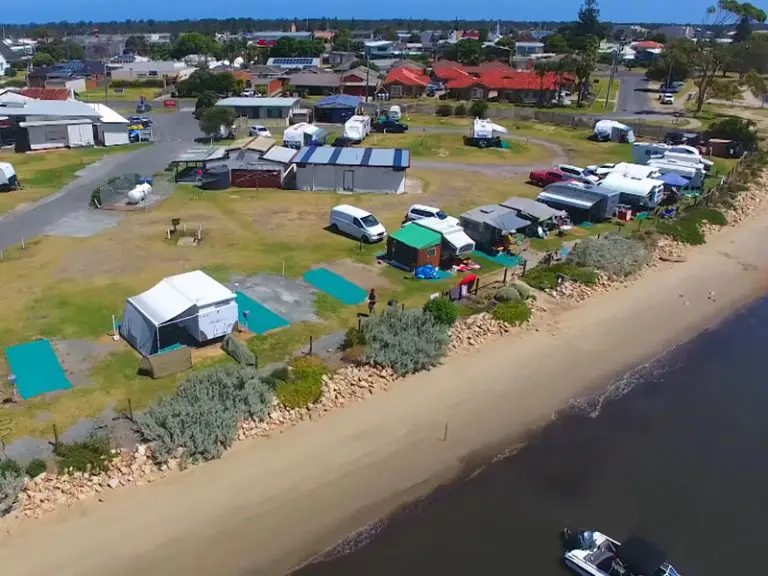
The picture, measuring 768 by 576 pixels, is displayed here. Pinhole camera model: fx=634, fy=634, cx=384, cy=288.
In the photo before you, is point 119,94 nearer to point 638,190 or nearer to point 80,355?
point 638,190

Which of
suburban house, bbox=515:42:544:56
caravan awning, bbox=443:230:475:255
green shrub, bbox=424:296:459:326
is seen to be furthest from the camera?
suburban house, bbox=515:42:544:56

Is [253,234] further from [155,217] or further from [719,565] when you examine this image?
[719,565]

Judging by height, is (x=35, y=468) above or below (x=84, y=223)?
below

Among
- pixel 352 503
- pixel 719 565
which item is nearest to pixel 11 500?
pixel 352 503

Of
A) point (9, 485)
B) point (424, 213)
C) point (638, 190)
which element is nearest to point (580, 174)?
point (638, 190)

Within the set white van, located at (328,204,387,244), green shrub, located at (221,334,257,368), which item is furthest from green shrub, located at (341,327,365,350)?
white van, located at (328,204,387,244)

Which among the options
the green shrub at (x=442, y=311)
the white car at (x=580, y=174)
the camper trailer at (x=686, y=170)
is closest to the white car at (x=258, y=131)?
the white car at (x=580, y=174)

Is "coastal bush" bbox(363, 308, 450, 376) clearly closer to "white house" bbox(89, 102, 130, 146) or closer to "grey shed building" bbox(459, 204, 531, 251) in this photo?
"grey shed building" bbox(459, 204, 531, 251)

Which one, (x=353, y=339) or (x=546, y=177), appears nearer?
(x=353, y=339)
